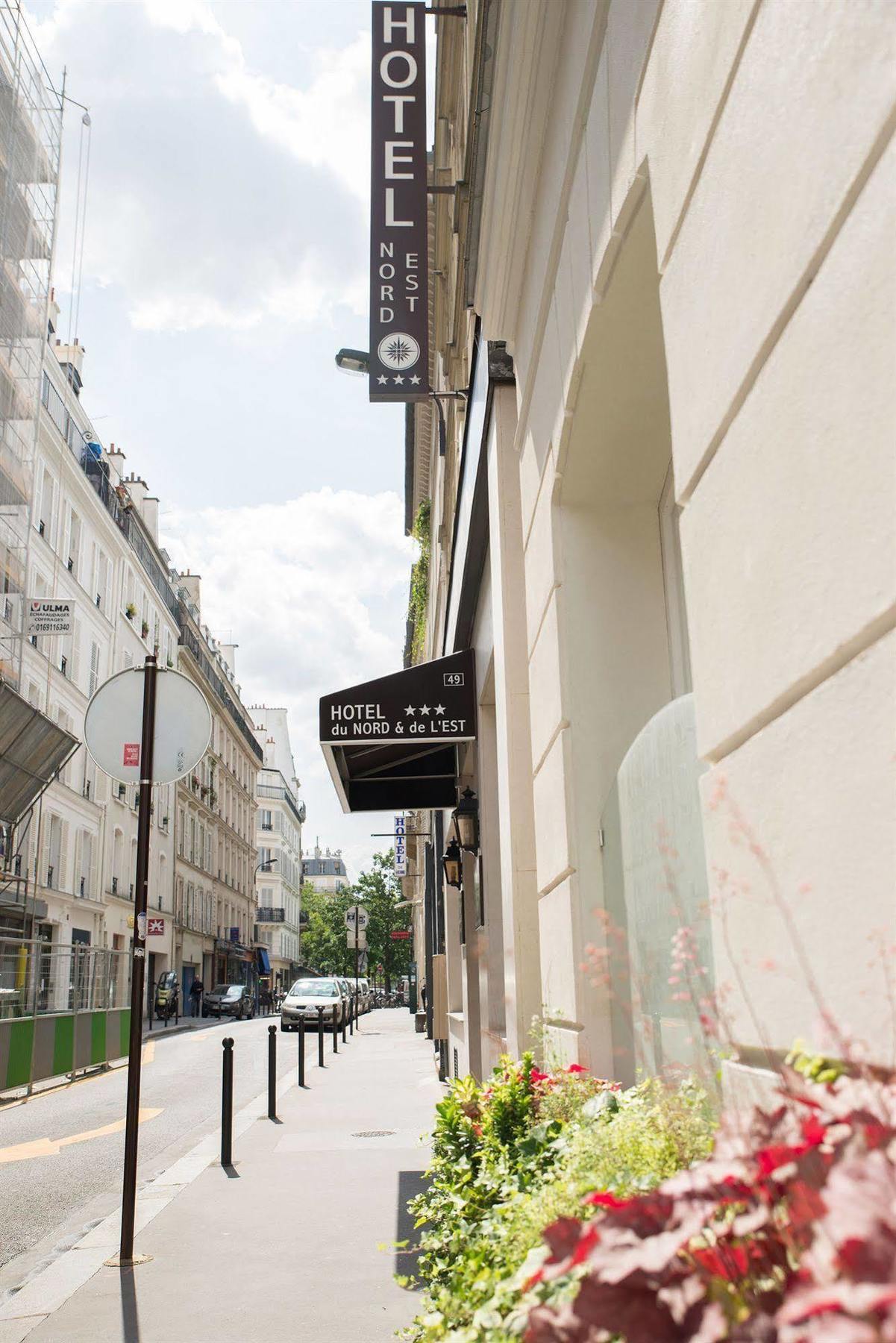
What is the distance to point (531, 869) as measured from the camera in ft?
19.3

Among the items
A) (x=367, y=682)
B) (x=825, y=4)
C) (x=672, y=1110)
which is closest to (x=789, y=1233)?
(x=672, y=1110)

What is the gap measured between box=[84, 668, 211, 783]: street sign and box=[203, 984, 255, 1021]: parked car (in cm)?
4237

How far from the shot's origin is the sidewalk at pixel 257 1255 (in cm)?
490

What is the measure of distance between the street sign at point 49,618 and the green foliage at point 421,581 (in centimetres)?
932

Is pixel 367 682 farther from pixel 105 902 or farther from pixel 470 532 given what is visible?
pixel 105 902

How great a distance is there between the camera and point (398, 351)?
33.0ft

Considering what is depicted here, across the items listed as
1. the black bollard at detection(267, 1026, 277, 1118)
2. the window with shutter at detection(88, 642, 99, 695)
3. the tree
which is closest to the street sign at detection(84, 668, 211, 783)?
the black bollard at detection(267, 1026, 277, 1118)

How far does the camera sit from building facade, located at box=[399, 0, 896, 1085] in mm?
1760

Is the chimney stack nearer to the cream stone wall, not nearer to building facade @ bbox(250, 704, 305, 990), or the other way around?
building facade @ bbox(250, 704, 305, 990)

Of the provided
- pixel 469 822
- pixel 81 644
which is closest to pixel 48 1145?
pixel 469 822

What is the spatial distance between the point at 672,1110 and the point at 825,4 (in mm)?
2104

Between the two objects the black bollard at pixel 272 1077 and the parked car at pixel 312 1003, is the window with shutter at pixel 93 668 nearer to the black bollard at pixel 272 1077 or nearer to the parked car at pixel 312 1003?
the parked car at pixel 312 1003

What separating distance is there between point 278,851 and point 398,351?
274 ft

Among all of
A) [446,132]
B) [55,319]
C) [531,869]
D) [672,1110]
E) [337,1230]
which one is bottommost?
[337,1230]
